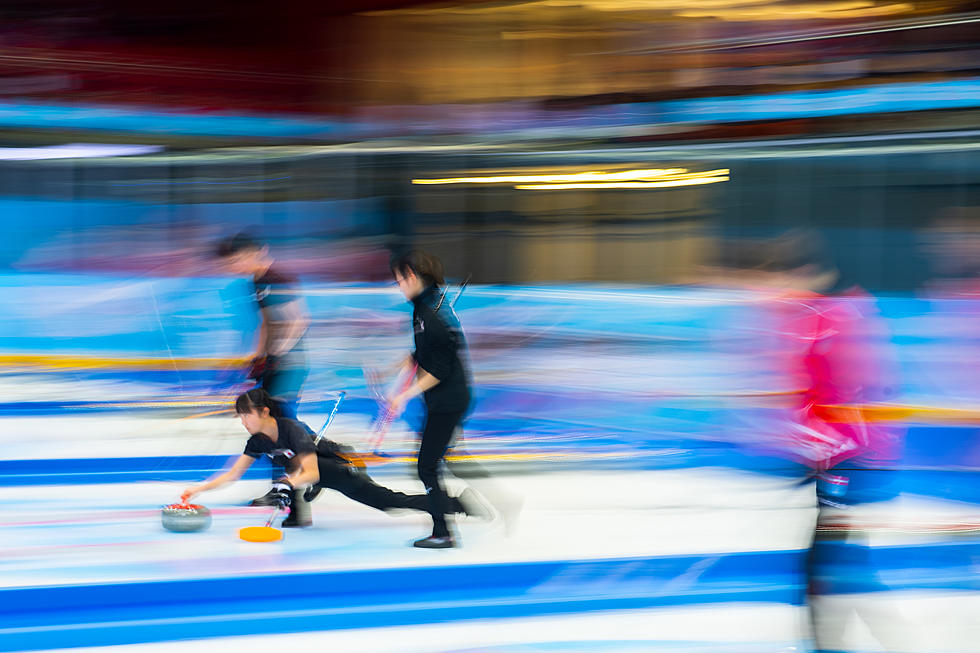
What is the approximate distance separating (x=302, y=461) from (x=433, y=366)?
642 mm

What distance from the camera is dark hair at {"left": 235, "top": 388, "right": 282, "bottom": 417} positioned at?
360cm

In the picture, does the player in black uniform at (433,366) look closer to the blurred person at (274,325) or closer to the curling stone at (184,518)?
the blurred person at (274,325)

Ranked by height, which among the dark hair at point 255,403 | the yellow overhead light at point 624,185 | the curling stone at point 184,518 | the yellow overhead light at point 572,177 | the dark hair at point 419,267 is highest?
the yellow overhead light at point 572,177

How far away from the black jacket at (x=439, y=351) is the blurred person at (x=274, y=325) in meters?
0.70

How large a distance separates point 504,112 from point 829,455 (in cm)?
517

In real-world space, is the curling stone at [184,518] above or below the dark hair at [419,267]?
below

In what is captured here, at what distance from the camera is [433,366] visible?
3.41 m

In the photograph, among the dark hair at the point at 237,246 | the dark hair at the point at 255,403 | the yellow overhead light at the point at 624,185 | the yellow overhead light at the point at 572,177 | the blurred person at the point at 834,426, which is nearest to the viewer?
the blurred person at the point at 834,426

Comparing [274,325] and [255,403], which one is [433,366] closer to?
[255,403]

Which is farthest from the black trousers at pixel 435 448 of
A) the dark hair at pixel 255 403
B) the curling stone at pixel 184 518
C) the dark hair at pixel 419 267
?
the curling stone at pixel 184 518

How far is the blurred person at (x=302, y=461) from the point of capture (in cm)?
360

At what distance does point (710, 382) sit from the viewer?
727 centimetres

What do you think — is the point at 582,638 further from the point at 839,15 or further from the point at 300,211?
the point at 839,15

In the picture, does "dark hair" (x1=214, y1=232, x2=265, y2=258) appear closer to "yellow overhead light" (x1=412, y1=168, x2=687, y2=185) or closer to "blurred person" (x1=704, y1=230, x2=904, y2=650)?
"blurred person" (x1=704, y1=230, x2=904, y2=650)
